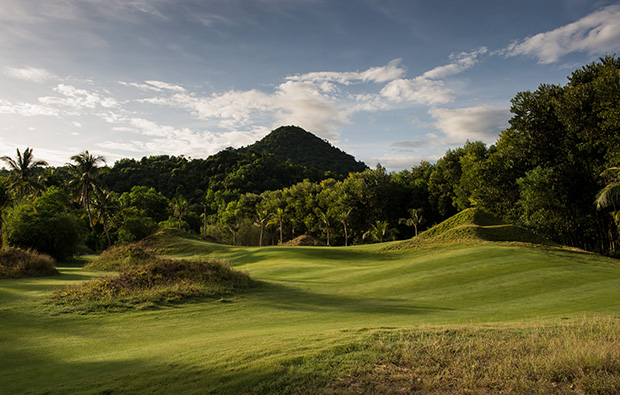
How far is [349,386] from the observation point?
16.3 ft

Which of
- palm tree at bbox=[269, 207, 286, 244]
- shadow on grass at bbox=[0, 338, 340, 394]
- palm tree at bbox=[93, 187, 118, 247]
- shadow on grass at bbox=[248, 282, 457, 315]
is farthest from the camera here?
palm tree at bbox=[269, 207, 286, 244]

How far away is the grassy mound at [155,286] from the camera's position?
14.5 meters

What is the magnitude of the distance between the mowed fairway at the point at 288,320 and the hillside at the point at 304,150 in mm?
105114

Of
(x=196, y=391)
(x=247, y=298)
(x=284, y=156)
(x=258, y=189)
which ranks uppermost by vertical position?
(x=284, y=156)

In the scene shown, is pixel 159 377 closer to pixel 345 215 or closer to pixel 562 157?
pixel 562 157

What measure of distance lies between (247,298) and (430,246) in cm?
2107

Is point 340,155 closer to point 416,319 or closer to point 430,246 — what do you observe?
point 430,246

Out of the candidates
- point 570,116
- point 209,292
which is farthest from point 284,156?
point 209,292

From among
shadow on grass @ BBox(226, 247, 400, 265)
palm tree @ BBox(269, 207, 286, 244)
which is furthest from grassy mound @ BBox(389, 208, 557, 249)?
palm tree @ BBox(269, 207, 286, 244)

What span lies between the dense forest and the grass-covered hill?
14594 mm

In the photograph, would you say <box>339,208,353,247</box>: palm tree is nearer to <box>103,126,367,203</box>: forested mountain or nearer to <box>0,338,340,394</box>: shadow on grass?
<box>103,126,367,203</box>: forested mountain

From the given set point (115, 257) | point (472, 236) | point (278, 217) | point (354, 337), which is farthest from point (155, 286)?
point (278, 217)

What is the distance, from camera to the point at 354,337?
7574mm

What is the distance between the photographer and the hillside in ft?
430
